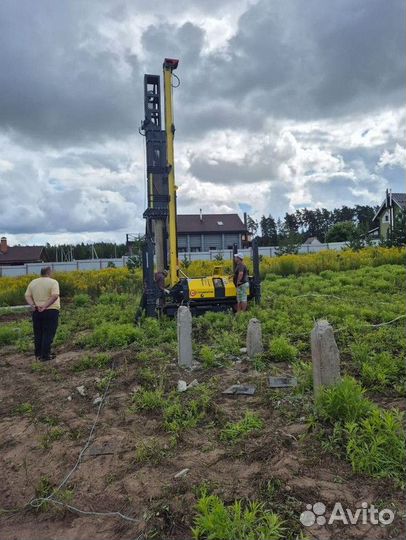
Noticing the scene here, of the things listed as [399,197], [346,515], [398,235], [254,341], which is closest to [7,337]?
[254,341]

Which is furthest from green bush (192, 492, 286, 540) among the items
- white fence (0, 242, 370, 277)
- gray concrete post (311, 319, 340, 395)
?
white fence (0, 242, 370, 277)

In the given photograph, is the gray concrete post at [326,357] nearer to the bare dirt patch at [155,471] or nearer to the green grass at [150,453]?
the bare dirt patch at [155,471]

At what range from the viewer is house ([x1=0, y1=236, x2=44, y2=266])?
2338 inches

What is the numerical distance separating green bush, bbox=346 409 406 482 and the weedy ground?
1 centimetres

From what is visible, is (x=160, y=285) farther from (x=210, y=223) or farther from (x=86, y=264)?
(x=210, y=223)

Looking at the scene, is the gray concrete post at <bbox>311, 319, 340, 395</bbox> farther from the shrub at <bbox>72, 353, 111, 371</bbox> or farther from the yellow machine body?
the yellow machine body

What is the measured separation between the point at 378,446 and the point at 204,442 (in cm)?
160

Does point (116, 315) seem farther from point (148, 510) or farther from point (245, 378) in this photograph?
point (148, 510)

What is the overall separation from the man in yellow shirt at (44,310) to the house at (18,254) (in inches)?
2181

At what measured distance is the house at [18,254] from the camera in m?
59.4

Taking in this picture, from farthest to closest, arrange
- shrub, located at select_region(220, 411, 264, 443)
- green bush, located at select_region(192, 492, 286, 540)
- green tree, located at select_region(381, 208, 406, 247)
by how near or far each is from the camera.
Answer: green tree, located at select_region(381, 208, 406, 247), shrub, located at select_region(220, 411, 264, 443), green bush, located at select_region(192, 492, 286, 540)

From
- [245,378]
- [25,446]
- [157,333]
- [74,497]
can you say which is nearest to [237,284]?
[157,333]

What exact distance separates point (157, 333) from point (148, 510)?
5.67 metres

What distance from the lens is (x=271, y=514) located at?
3000 millimetres
